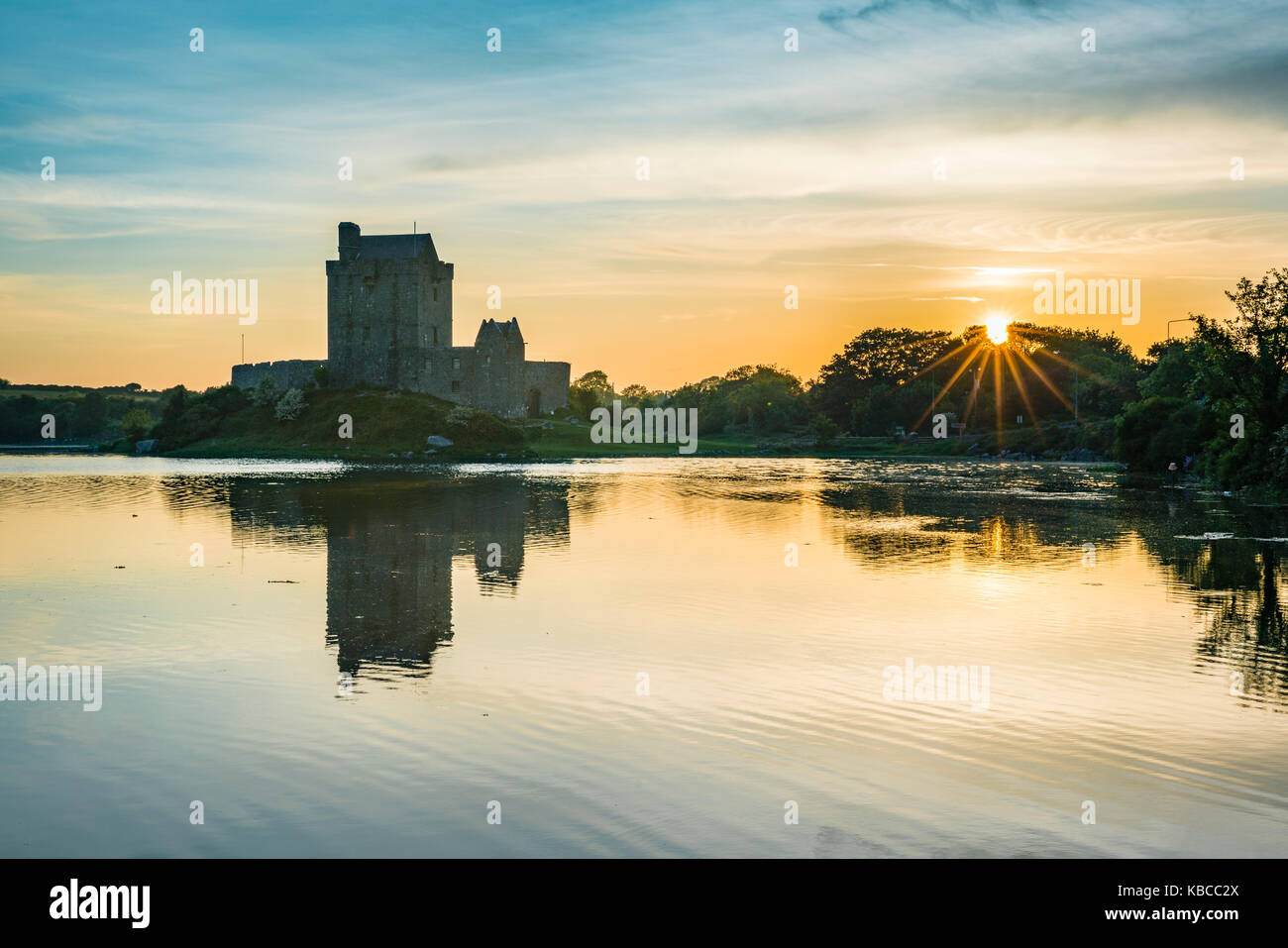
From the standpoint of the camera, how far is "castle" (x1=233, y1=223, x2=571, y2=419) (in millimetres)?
107875

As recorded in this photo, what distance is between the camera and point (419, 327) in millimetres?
108625

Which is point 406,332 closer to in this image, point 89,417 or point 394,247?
point 394,247

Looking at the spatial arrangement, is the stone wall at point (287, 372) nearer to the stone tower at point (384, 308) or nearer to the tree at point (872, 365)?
the stone tower at point (384, 308)

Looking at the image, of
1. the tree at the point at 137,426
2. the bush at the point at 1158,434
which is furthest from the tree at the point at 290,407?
the bush at the point at 1158,434

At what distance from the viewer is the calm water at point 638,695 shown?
998 cm

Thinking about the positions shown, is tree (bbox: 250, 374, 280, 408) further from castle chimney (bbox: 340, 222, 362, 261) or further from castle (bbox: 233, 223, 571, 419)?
castle chimney (bbox: 340, 222, 362, 261)

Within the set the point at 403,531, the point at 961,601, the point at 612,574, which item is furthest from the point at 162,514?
the point at 961,601

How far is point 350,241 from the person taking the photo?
109 metres

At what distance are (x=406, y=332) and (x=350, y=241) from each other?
416 inches

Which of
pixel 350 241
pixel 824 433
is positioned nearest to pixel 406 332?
pixel 350 241

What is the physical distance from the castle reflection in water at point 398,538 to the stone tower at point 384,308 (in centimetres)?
5054

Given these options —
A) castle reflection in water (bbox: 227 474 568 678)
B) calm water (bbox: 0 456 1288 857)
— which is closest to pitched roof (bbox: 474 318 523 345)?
castle reflection in water (bbox: 227 474 568 678)

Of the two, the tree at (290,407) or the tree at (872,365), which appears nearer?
the tree at (290,407)
